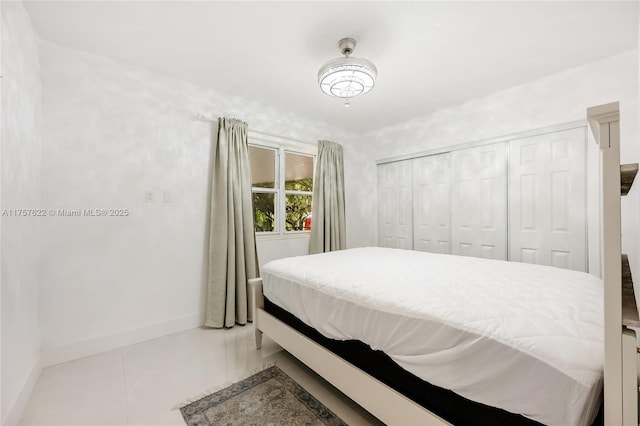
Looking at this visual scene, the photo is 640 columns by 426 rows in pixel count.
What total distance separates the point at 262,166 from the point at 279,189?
350 millimetres

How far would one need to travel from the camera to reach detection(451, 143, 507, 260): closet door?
9.52ft

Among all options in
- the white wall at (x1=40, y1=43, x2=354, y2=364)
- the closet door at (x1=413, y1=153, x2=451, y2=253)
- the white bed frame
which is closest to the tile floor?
the white wall at (x1=40, y1=43, x2=354, y2=364)

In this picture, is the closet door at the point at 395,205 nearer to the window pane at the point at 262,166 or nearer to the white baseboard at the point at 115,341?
the window pane at the point at 262,166

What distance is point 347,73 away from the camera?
2012 millimetres

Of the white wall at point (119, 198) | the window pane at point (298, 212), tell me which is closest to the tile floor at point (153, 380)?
the white wall at point (119, 198)

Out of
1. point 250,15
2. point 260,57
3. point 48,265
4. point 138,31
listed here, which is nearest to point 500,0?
point 250,15

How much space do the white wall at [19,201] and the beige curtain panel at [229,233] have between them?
4.04ft

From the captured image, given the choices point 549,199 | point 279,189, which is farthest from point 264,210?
point 549,199

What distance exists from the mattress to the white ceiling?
5.45ft

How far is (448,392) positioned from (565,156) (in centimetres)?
256

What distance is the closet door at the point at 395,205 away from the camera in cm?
377

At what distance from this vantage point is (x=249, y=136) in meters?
3.11

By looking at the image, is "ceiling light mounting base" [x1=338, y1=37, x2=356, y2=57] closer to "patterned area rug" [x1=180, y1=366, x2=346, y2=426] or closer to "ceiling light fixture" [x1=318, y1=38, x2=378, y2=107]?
"ceiling light fixture" [x1=318, y1=38, x2=378, y2=107]

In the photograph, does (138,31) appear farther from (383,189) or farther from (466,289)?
(383,189)
